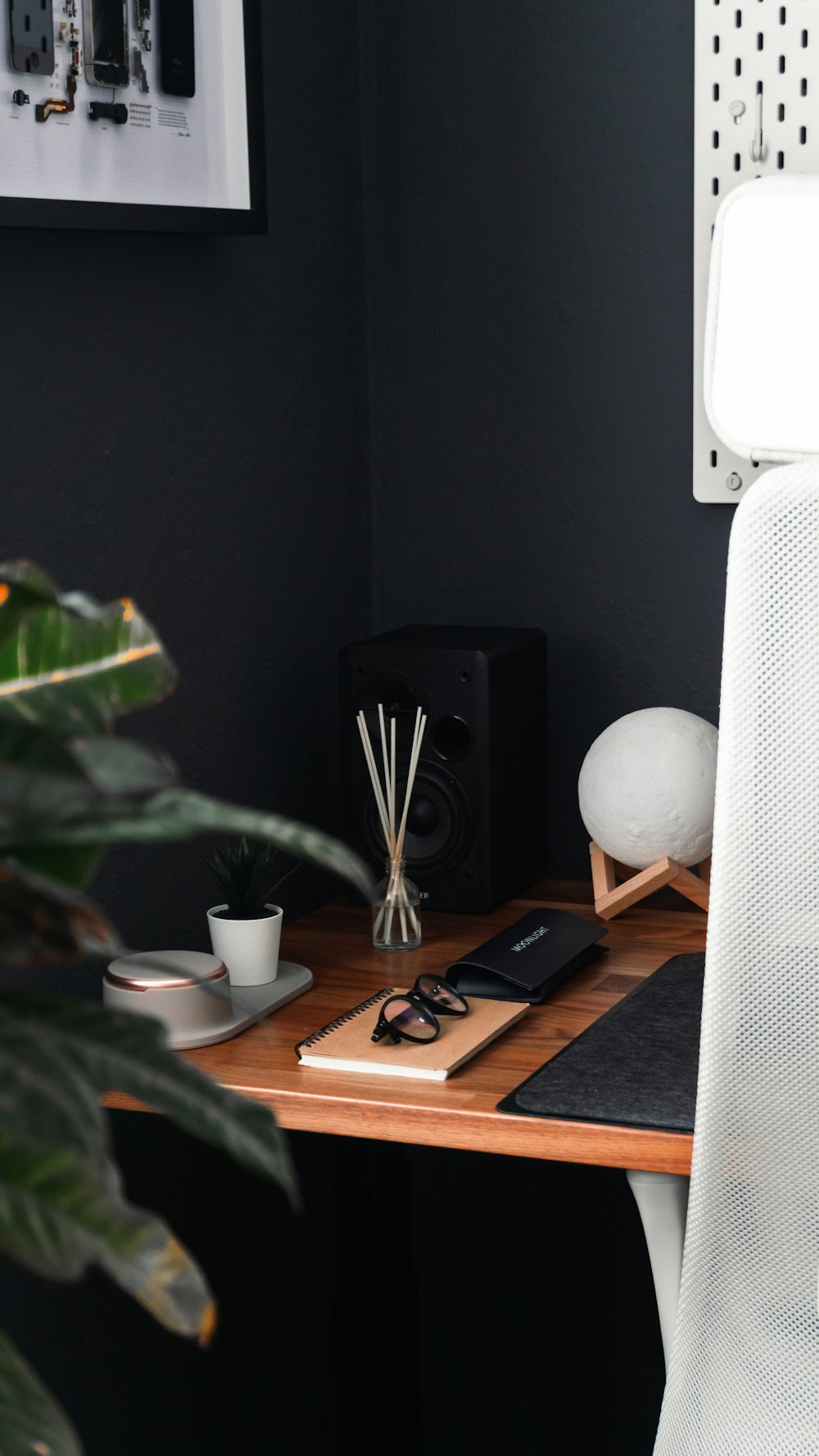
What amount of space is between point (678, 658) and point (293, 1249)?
31.8 inches

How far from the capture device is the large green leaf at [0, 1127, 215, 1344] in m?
0.45

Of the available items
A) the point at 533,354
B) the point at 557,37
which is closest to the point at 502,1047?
the point at 533,354

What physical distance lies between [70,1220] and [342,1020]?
3.13 feet

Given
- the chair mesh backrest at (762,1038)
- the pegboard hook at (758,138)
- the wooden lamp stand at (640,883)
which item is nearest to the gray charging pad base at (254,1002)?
the wooden lamp stand at (640,883)

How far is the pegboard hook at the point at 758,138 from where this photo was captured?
5.78 ft

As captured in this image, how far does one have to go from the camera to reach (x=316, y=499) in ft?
6.24

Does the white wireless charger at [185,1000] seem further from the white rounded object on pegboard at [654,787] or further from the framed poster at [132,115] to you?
the framed poster at [132,115]

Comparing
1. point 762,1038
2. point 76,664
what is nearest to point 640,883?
point 762,1038

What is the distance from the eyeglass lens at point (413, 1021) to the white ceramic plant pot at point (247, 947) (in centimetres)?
17

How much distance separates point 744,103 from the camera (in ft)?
5.81

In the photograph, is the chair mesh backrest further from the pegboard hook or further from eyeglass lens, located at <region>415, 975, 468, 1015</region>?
the pegboard hook

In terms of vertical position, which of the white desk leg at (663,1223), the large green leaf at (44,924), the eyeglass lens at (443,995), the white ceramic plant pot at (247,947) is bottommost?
the white desk leg at (663,1223)

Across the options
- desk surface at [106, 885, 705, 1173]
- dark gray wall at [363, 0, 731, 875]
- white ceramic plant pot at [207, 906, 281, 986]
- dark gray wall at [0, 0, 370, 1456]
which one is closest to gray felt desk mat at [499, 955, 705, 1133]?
desk surface at [106, 885, 705, 1173]

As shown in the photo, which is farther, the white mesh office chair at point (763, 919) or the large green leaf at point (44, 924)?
the white mesh office chair at point (763, 919)
